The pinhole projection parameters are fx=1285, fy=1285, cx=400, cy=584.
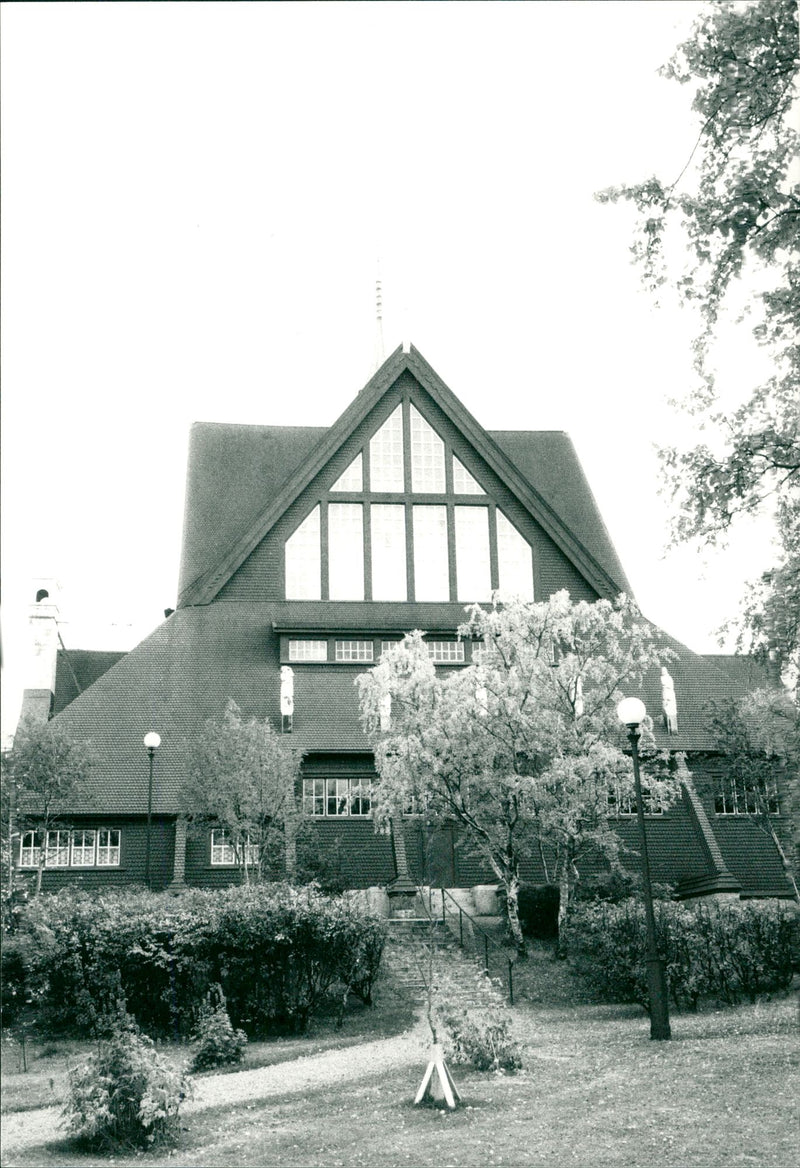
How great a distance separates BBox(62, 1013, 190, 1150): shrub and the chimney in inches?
1070

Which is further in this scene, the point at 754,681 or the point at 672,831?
the point at 754,681

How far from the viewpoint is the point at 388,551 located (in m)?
38.1

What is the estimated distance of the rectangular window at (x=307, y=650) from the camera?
120 feet

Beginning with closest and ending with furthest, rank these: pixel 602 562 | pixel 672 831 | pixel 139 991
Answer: pixel 139 991 < pixel 672 831 < pixel 602 562

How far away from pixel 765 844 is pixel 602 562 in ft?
39.9

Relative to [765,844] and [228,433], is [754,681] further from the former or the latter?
[228,433]

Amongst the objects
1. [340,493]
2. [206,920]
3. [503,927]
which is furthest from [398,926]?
[340,493]

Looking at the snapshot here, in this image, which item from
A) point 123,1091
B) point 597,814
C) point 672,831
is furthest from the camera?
point 672,831

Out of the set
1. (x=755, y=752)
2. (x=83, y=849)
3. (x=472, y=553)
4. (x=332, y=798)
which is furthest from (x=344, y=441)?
(x=755, y=752)

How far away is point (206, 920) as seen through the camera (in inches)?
795

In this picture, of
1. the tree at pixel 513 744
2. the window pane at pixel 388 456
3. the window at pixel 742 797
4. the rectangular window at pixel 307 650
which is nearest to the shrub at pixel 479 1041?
the tree at pixel 513 744

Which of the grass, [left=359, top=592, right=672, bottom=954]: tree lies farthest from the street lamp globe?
[left=359, top=592, right=672, bottom=954]: tree

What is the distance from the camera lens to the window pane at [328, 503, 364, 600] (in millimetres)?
37594

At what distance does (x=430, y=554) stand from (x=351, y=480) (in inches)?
128
